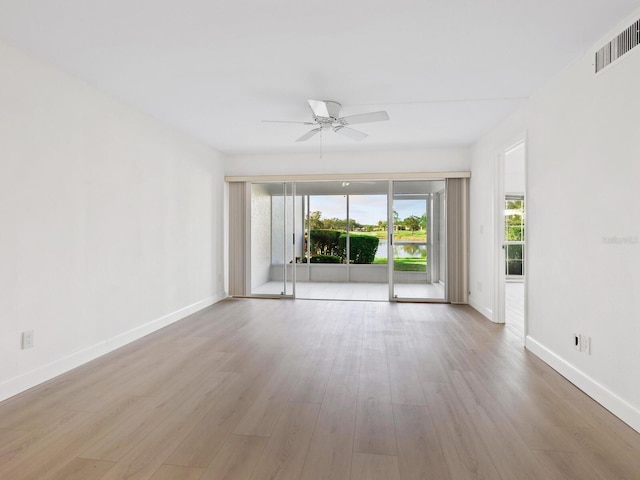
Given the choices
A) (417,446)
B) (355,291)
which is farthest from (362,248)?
(417,446)

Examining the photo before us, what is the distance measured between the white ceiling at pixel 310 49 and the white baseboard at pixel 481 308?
8.25ft

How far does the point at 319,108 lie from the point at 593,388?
123 inches

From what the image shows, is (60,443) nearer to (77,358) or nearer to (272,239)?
(77,358)

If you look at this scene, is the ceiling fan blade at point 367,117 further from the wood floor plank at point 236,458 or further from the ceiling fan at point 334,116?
the wood floor plank at point 236,458

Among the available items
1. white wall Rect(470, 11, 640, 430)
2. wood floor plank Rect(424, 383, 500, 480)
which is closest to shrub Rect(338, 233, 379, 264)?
white wall Rect(470, 11, 640, 430)

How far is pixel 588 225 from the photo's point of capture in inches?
106

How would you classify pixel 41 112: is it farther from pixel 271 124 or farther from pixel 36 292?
pixel 271 124

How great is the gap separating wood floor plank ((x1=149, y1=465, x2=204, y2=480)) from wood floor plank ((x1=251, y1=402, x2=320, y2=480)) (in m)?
0.27

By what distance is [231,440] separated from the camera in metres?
2.05

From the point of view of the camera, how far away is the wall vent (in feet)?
7.35

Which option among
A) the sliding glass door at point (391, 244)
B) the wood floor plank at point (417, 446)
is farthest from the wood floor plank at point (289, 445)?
the sliding glass door at point (391, 244)

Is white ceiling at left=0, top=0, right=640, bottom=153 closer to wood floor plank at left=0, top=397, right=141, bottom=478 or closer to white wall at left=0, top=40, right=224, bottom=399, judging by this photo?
white wall at left=0, top=40, right=224, bottom=399

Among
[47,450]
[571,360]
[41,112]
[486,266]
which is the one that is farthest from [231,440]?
[486,266]

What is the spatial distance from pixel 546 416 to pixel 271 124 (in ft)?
13.0
